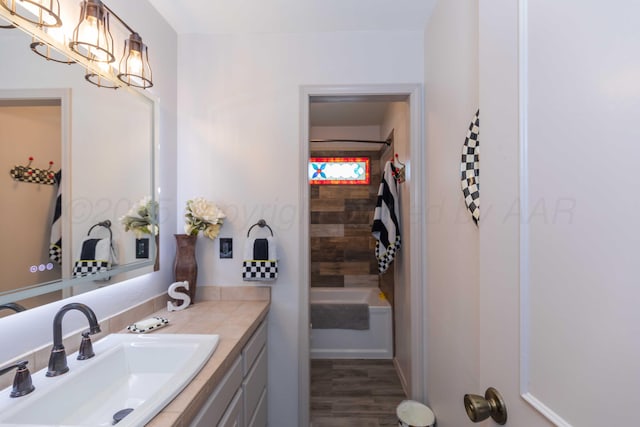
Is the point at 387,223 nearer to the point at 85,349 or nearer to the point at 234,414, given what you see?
the point at 234,414

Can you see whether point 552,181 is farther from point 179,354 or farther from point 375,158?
point 375,158

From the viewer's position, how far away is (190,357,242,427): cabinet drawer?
0.92 metres

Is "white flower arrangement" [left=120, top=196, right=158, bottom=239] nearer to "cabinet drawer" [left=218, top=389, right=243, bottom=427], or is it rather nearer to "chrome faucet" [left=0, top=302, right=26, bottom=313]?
"chrome faucet" [left=0, top=302, right=26, bottom=313]

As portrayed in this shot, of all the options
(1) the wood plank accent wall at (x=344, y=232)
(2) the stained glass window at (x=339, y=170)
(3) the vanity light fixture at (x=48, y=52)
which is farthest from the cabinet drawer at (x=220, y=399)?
(2) the stained glass window at (x=339, y=170)

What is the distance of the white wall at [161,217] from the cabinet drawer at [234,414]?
68 centimetres

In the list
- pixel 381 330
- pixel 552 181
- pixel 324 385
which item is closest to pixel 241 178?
pixel 552 181

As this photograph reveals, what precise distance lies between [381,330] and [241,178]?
2147 millimetres

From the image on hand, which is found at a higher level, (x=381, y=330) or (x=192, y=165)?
(x=192, y=165)

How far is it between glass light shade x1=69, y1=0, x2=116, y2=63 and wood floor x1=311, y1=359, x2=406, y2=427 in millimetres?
2498

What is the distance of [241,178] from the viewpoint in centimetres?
185

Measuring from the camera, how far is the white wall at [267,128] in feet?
5.98

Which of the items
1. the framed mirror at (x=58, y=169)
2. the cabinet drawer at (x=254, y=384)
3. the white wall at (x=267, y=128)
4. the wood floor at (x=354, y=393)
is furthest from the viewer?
the wood floor at (x=354, y=393)

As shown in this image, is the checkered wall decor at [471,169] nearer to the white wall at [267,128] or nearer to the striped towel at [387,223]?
the white wall at [267,128]

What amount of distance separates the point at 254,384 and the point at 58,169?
1.31 m
